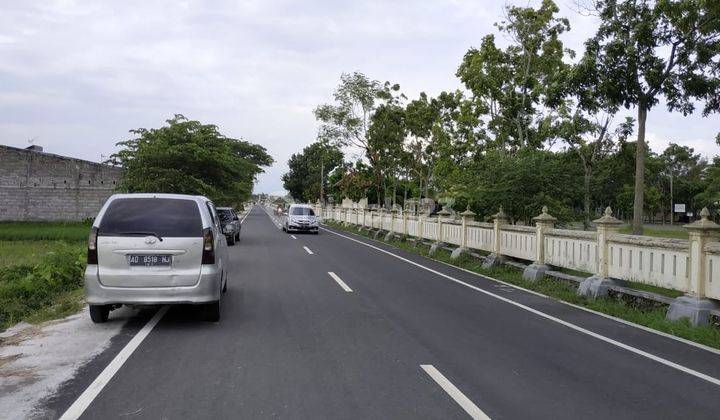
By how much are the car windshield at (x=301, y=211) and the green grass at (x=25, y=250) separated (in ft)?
46.2

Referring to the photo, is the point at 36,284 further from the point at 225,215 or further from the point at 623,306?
the point at 225,215

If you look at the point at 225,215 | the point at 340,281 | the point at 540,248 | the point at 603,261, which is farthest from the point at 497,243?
the point at 225,215

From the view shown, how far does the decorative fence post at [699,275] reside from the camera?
801 centimetres

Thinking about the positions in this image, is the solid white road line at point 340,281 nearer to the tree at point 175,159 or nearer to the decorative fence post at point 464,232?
the decorative fence post at point 464,232

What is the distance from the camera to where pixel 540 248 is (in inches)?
512

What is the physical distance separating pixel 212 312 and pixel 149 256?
1234 mm

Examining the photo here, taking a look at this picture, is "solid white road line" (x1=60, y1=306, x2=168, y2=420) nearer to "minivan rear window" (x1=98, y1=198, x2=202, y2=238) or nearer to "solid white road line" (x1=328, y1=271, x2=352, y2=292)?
"minivan rear window" (x1=98, y1=198, x2=202, y2=238)

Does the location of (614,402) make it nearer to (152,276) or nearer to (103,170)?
(152,276)

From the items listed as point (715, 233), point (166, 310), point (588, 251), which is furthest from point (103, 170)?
point (715, 233)

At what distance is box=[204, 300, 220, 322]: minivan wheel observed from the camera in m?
7.90

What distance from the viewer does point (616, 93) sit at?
15.3 meters

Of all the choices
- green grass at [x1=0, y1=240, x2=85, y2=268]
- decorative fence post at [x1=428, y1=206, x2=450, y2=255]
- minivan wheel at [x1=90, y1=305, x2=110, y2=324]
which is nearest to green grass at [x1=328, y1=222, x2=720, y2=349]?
decorative fence post at [x1=428, y1=206, x2=450, y2=255]

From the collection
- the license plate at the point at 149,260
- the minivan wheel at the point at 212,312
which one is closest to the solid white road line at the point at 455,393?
the minivan wheel at the point at 212,312

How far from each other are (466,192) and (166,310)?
12921 mm
